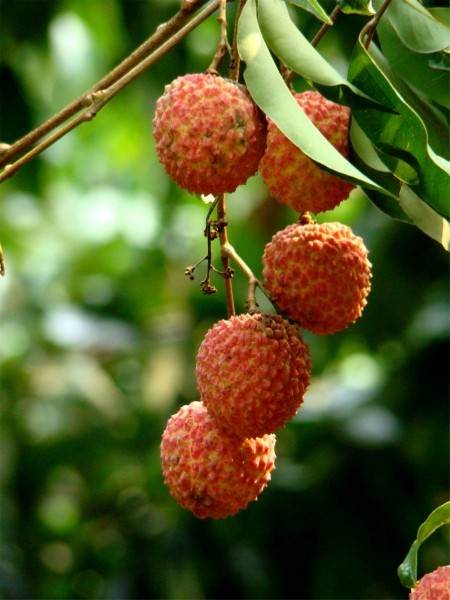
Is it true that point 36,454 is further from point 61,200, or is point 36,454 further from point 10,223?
point 61,200

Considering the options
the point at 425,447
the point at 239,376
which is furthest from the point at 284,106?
the point at 425,447

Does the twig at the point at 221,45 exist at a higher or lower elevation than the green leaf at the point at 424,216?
higher

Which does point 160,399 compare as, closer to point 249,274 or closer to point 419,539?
point 249,274

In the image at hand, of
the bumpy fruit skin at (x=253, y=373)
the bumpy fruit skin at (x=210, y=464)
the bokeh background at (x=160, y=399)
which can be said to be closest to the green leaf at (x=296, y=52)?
the bumpy fruit skin at (x=253, y=373)

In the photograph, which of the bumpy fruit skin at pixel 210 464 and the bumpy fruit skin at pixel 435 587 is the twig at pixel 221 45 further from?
the bumpy fruit skin at pixel 435 587

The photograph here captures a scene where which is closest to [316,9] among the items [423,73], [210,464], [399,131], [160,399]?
[399,131]
